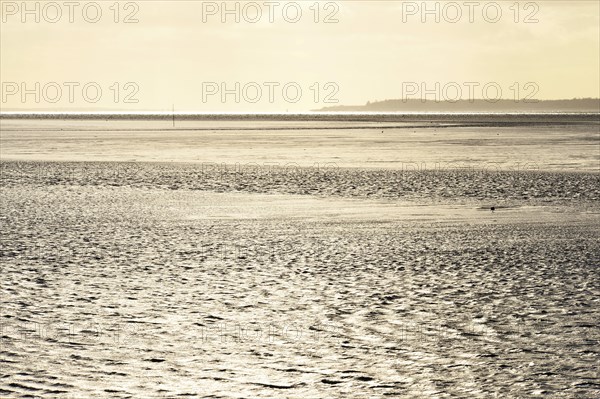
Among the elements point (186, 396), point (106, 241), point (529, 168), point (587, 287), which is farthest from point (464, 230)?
point (529, 168)

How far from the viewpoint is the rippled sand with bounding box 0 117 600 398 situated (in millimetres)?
6492

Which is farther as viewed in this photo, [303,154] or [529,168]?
[303,154]

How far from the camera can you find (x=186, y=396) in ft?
19.9

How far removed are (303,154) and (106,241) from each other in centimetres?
2510

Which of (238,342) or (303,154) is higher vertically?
(303,154)

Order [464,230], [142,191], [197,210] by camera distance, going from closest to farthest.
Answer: [464,230] < [197,210] < [142,191]

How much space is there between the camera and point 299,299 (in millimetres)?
9164

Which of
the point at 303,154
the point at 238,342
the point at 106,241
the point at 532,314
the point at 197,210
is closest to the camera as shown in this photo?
the point at 238,342

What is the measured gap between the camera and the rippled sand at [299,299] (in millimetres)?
6492

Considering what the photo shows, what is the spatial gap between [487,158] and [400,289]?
26382 mm

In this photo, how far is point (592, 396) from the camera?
19.9 feet

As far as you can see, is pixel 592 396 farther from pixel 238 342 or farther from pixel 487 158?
pixel 487 158

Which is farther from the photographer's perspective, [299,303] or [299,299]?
[299,299]

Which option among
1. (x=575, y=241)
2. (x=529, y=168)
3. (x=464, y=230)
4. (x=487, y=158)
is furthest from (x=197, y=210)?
(x=487, y=158)
